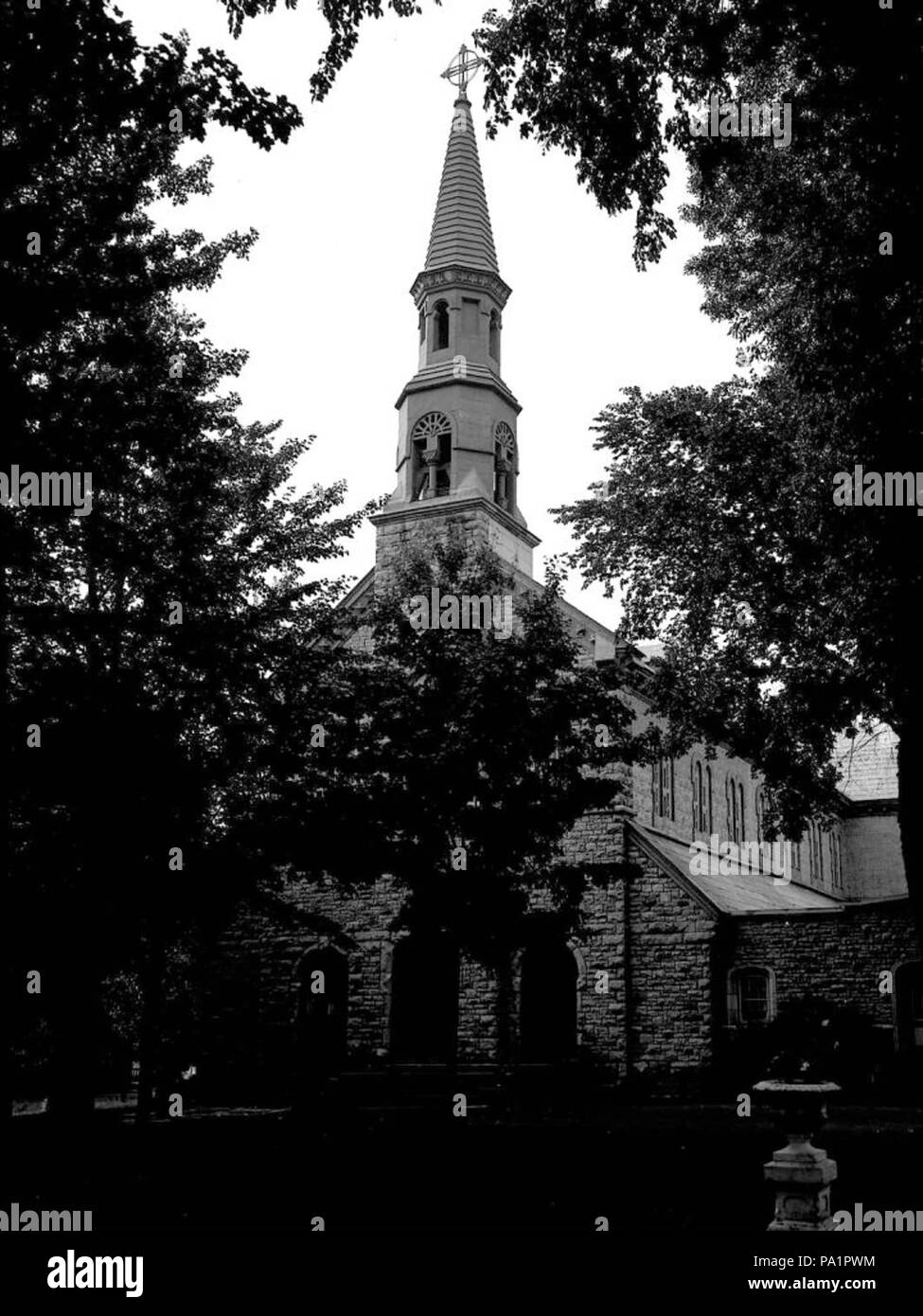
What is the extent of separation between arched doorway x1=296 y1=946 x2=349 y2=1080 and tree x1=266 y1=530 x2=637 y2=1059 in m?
9.91

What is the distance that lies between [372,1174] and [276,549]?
7589mm

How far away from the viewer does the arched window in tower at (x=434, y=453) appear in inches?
1324

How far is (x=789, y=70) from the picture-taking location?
13805 millimetres

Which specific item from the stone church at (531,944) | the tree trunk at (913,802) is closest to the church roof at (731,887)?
the stone church at (531,944)

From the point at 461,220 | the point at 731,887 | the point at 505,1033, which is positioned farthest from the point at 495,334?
the point at 505,1033

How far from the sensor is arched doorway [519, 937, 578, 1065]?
26.8m

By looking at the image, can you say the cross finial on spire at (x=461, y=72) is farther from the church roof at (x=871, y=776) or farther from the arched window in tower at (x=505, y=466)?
the church roof at (x=871, y=776)

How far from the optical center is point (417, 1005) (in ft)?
92.0

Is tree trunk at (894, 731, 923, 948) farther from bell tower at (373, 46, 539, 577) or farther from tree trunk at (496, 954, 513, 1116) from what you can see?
bell tower at (373, 46, 539, 577)

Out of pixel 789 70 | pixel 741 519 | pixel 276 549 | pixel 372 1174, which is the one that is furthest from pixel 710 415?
pixel 372 1174

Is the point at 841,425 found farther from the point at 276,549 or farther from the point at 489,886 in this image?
the point at 489,886

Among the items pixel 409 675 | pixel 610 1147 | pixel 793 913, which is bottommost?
pixel 610 1147

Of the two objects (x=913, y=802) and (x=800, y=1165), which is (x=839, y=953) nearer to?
(x=913, y=802)

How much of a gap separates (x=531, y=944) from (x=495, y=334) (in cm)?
2065
